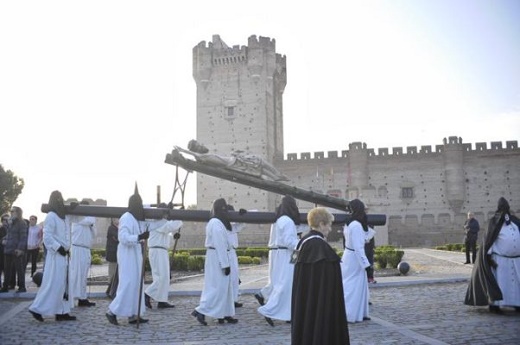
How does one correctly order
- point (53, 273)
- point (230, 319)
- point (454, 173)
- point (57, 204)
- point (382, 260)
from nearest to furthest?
point (230, 319), point (53, 273), point (57, 204), point (382, 260), point (454, 173)

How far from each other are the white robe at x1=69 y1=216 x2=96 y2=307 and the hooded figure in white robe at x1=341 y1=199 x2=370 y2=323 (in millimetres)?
4741

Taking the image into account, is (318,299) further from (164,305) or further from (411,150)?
(411,150)

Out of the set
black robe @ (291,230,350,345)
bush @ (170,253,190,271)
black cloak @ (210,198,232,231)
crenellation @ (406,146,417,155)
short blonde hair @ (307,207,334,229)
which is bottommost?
bush @ (170,253,190,271)

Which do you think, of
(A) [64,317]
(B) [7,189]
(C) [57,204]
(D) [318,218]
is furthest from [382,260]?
(B) [7,189]

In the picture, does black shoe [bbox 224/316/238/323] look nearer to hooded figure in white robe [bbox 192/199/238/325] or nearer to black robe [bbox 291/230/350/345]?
hooded figure in white robe [bbox 192/199/238/325]

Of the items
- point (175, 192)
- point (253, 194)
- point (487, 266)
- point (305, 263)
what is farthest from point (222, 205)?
point (253, 194)

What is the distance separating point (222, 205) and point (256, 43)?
33814mm

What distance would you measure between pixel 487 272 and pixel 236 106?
33.5m

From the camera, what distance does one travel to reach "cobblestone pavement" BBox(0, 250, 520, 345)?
20.5 ft

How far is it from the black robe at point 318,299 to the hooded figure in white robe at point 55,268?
4.68m

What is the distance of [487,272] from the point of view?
25.8 ft

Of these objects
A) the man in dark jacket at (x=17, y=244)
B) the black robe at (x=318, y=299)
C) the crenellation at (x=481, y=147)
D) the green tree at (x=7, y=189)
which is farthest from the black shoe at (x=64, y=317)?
the green tree at (x=7, y=189)

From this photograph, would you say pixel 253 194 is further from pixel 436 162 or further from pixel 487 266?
pixel 487 266

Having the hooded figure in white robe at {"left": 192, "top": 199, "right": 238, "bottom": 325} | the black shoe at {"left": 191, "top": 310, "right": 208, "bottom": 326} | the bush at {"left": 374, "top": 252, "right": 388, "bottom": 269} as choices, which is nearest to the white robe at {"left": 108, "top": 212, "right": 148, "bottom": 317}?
the black shoe at {"left": 191, "top": 310, "right": 208, "bottom": 326}
